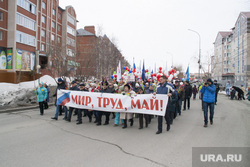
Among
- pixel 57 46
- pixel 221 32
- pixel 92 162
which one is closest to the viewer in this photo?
pixel 92 162

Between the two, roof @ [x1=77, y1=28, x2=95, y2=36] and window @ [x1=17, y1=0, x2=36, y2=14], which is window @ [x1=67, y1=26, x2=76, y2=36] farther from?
window @ [x1=17, y1=0, x2=36, y2=14]

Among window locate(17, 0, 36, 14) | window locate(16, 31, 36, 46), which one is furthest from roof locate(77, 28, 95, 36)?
window locate(16, 31, 36, 46)

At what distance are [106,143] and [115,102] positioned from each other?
7.81 feet

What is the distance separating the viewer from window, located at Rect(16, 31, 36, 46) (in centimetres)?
3002

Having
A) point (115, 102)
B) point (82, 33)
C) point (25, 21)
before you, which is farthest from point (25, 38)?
point (82, 33)

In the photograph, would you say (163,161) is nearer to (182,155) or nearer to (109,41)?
(182,155)

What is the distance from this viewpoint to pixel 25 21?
31.7 meters

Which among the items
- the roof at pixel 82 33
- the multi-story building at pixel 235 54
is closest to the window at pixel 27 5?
the roof at pixel 82 33

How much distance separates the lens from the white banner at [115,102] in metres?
6.82

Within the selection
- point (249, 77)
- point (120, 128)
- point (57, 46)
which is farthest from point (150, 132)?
point (249, 77)

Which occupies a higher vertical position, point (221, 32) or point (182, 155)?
point (221, 32)

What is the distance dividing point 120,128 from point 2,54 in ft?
93.0

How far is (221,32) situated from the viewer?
69.3 metres

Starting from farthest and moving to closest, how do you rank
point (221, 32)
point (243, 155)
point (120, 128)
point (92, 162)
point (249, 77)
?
point (221, 32) < point (249, 77) < point (120, 128) < point (243, 155) < point (92, 162)
